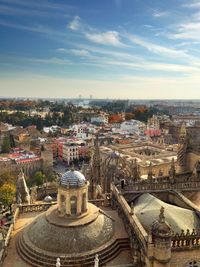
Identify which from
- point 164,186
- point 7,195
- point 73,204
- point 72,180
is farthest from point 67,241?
point 7,195

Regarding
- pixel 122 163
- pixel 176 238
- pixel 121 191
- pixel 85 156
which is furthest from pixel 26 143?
pixel 176 238

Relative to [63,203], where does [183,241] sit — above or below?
below

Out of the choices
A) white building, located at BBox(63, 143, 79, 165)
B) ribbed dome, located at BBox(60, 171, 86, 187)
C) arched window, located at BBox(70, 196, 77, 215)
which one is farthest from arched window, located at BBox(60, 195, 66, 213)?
white building, located at BBox(63, 143, 79, 165)

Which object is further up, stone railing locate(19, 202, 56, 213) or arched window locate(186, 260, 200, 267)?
stone railing locate(19, 202, 56, 213)

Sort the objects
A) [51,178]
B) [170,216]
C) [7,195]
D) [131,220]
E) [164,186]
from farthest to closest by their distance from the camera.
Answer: [51,178] < [7,195] < [164,186] < [170,216] < [131,220]

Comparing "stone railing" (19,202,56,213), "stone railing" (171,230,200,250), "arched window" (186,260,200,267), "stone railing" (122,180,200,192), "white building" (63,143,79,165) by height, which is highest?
"stone railing" (122,180,200,192)

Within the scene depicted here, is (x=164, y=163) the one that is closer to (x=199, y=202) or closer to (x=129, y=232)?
(x=199, y=202)

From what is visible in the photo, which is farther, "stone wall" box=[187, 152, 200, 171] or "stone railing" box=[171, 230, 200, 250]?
"stone wall" box=[187, 152, 200, 171]

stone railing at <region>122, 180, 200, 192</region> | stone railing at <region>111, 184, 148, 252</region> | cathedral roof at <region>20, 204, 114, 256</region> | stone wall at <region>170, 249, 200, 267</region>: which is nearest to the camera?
stone wall at <region>170, 249, 200, 267</region>

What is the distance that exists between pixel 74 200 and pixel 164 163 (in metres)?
40.4

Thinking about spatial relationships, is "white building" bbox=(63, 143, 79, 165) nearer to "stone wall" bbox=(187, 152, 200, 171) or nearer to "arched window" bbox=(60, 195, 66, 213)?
"stone wall" bbox=(187, 152, 200, 171)

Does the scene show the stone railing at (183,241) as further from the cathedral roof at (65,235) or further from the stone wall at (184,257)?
the cathedral roof at (65,235)

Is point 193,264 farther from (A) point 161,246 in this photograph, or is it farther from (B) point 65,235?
(B) point 65,235

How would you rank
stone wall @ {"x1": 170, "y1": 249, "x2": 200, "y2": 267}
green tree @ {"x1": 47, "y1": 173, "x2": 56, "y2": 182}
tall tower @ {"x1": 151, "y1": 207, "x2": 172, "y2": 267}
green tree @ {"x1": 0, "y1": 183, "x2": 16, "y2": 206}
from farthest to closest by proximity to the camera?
green tree @ {"x1": 47, "y1": 173, "x2": 56, "y2": 182} < green tree @ {"x1": 0, "y1": 183, "x2": 16, "y2": 206} < stone wall @ {"x1": 170, "y1": 249, "x2": 200, "y2": 267} < tall tower @ {"x1": 151, "y1": 207, "x2": 172, "y2": 267}
